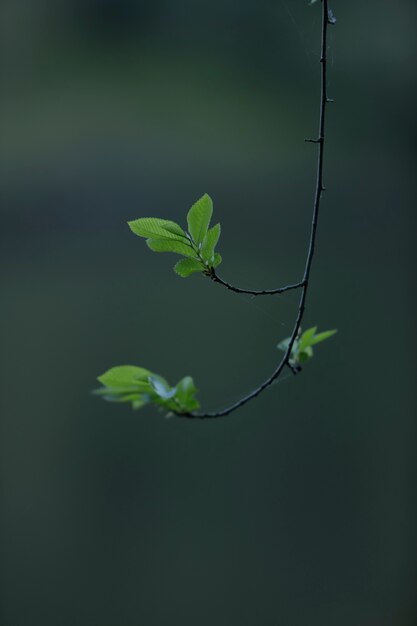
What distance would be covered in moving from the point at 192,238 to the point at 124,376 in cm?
18

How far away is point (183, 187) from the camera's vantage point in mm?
1182

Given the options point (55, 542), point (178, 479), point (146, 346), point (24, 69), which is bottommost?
point (55, 542)

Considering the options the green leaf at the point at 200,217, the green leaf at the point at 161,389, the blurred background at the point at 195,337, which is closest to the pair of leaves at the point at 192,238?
the green leaf at the point at 200,217

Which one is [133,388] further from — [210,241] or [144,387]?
[210,241]

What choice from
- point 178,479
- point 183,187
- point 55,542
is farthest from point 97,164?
point 55,542

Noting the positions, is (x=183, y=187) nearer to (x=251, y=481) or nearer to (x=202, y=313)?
(x=202, y=313)

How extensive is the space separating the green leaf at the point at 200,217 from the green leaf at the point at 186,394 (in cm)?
18

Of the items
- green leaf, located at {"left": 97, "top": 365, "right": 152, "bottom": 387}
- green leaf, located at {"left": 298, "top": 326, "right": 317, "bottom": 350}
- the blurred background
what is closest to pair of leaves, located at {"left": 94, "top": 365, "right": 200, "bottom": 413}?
green leaf, located at {"left": 97, "top": 365, "right": 152, "bottom": 387}

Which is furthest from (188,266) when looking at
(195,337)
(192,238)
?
(195,337)

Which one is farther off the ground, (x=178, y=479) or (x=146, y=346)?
(x=146, y=346)

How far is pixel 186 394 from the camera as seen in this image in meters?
0.63

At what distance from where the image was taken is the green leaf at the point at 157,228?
501mm

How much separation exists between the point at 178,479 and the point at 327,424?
0.32 m

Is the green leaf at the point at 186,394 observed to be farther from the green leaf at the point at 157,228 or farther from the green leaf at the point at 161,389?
the green leaf at the point at 157,228
